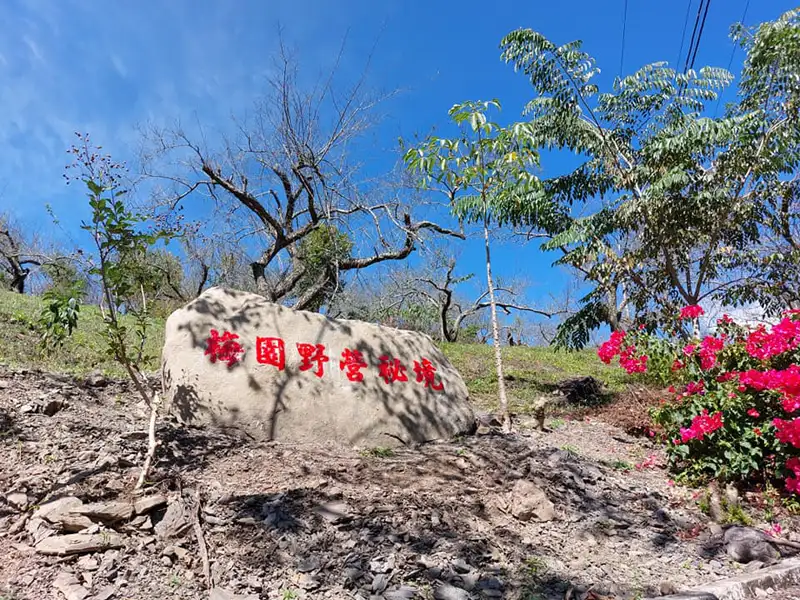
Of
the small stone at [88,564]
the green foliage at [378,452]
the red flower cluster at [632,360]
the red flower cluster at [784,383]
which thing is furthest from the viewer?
the red flower cluster at [632,360]

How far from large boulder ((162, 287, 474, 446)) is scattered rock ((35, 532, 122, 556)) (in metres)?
1.67

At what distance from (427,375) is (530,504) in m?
2.09

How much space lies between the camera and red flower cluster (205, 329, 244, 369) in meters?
4.17

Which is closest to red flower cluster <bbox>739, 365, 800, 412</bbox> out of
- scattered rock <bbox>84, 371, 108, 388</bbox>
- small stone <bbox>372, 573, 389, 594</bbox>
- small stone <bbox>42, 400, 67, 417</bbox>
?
small stone <bbox>372, 573, 389, 594</bbox>

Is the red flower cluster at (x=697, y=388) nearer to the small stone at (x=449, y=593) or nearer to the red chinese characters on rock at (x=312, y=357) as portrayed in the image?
the small stone at (x=449, y=593)

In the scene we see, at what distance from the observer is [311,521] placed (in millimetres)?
2688

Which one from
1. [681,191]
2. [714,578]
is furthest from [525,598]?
[681,191]

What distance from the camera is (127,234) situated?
3121 millimetres

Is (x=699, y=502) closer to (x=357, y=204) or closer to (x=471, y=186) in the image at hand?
(x=471, y=186)

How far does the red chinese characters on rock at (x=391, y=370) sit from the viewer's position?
4.78 m

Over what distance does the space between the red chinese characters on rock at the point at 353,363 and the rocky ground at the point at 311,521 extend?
0.74m

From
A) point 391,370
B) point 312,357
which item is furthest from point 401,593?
point 391,370

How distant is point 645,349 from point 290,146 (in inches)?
237

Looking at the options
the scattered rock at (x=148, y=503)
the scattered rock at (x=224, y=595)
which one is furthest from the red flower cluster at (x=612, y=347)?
the scattered rock at (x=148, y=503)
